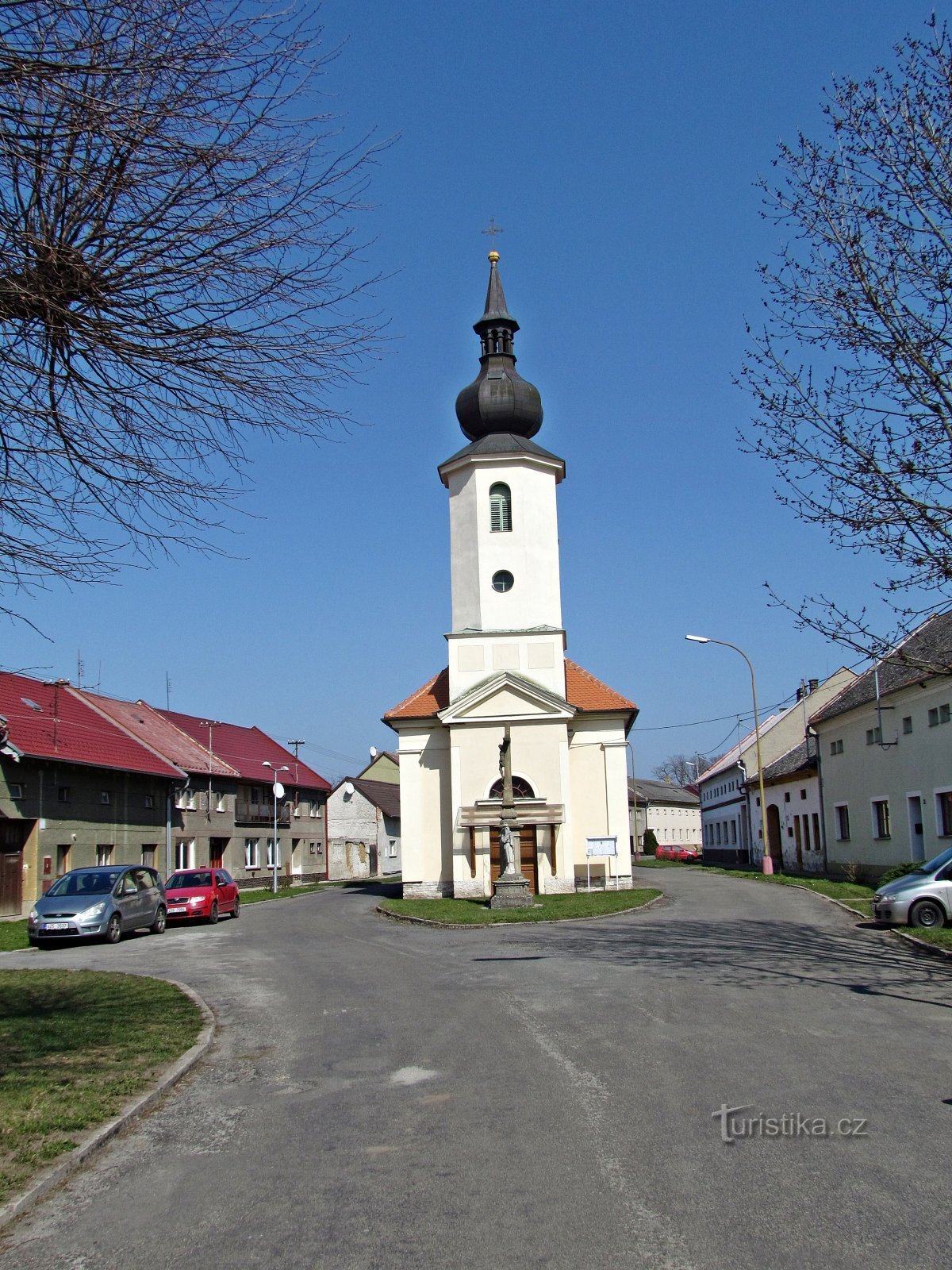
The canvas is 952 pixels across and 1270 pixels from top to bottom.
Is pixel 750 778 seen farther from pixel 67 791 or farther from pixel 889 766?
pixel 67 791

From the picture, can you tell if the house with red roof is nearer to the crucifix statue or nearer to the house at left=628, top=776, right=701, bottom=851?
the crucifix statue

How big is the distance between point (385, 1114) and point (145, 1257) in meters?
2.57

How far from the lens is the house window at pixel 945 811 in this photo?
2777cm

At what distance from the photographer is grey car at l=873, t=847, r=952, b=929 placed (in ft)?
61.0

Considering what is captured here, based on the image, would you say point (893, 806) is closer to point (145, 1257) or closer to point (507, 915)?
point (507, 915)

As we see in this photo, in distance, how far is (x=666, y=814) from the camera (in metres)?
108

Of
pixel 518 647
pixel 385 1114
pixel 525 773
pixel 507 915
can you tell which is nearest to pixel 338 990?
pixel 385 1114

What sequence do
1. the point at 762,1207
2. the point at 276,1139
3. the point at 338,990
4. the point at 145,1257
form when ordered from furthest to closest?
the point at 338,990, the point at 276,1139, the point at 762,1207, the point at 145,1257

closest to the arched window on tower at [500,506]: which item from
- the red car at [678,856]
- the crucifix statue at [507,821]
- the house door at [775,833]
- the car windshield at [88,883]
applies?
the crucifix statue at [507,821]

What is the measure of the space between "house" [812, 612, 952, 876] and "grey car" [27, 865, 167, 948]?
17327mm

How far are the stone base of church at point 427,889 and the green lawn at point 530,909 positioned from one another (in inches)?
67.7

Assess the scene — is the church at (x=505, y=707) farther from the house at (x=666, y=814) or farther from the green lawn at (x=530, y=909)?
the house at (x=666, y=814)

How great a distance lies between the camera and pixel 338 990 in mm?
13609

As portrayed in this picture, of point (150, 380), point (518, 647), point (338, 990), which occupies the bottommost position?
point (338, 990)
